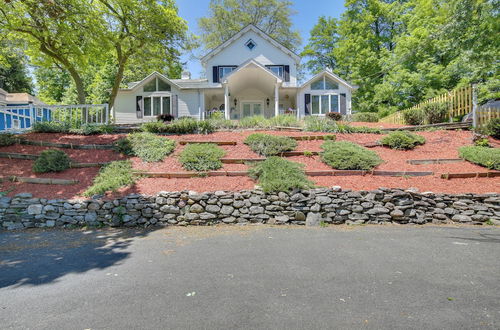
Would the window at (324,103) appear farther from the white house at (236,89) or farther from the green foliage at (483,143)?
the green foliage at (483,143)

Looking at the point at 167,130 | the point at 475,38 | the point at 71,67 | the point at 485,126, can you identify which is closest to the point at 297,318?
the point at 167,130

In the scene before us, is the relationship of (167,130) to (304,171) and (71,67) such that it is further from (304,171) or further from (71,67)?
(71,67)

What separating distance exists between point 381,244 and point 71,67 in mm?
18049

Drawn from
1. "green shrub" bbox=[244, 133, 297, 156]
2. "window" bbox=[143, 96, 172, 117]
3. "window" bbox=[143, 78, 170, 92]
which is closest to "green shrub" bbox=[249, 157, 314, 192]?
"green shrub" bbox=[244, 133, 297, 156]

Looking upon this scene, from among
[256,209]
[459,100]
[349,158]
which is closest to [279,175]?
[256,209]

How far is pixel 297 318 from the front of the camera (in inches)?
102

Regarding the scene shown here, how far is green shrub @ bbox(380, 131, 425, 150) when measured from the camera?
362 inches

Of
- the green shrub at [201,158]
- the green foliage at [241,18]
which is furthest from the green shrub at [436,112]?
the green foliage at [241,18]

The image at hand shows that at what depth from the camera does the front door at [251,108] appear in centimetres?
2113

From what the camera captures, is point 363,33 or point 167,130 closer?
point 167,130

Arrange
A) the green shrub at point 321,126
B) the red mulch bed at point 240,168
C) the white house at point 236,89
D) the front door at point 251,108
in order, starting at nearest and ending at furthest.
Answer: the red mulch bed at point 240,168, the green shrub at point 321,126, the white house at point 236,89, the front door at point 251,108

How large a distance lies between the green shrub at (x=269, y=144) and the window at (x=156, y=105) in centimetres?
1252

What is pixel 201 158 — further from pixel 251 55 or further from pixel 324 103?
pixel 251 55

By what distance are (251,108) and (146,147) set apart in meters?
13.3
